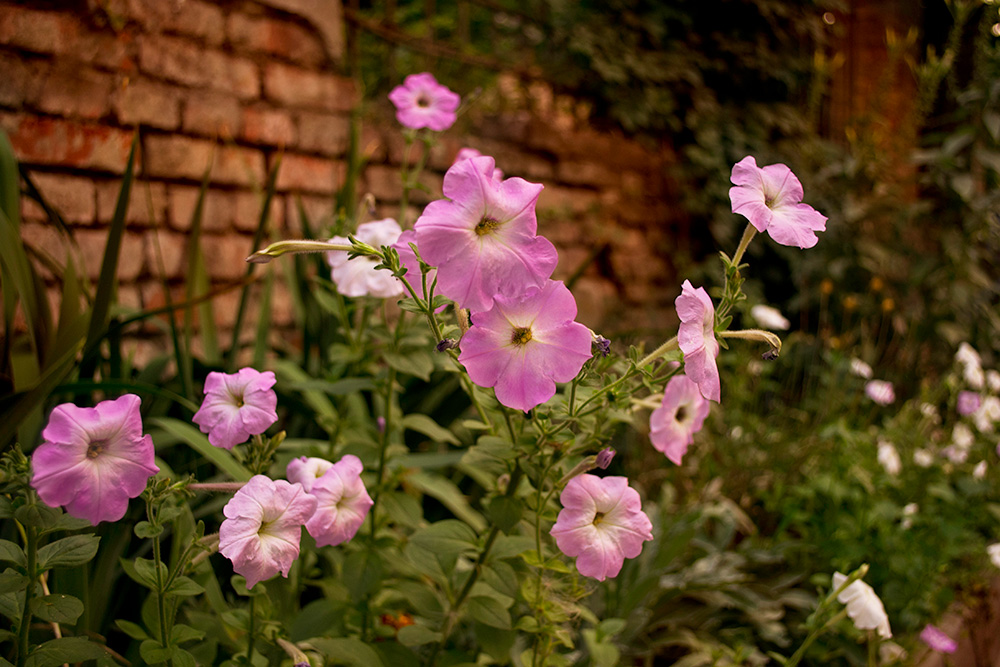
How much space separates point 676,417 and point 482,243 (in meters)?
0.43

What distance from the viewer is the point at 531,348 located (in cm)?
67

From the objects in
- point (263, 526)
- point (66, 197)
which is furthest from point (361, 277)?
point (66, 197)

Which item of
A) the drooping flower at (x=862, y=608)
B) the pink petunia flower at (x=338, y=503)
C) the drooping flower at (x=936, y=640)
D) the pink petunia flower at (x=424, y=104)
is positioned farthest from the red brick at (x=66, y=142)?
the drooping flower at (x=936, y=640)

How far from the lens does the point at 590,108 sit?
3441mm

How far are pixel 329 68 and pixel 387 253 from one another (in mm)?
2067

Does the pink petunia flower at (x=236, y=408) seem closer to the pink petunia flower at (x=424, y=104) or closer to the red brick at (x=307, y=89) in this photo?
the pink petunia flower at (x=424, y=104)

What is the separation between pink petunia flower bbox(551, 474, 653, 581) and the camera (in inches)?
30.1

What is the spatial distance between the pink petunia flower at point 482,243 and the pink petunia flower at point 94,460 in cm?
32

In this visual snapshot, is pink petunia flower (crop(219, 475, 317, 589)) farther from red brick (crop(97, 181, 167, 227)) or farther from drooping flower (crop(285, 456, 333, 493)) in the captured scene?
red brick (crop(97, 181, 167, 227))

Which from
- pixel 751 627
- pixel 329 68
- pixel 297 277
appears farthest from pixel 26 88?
pixel 751 627

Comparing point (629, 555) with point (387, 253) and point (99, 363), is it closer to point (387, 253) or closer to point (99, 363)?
point (387, 253)

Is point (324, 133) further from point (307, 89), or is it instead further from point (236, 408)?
point (236, 408)

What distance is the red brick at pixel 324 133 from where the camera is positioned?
2430mm

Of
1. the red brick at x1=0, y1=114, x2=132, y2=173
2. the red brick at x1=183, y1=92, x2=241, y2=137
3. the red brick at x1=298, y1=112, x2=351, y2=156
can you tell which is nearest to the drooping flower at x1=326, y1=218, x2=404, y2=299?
the red brick at x1=0, y1=114, x2=132, y2=173
